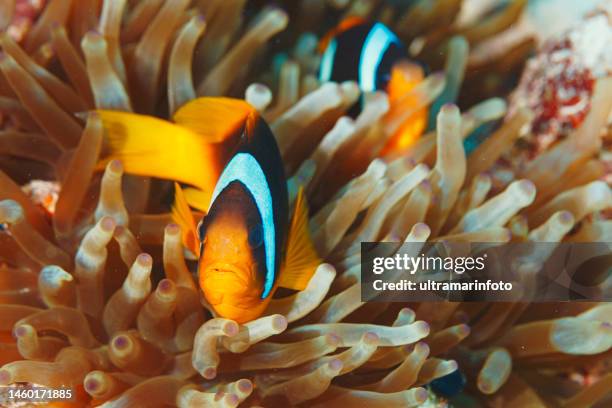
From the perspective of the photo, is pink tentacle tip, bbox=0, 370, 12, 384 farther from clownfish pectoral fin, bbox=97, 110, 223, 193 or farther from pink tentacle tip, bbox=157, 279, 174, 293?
clownfish pectoral fin, bbox=97, 110, 223, 193

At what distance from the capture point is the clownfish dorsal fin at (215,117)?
121 centimetres

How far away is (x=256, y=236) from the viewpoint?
3.12 feet

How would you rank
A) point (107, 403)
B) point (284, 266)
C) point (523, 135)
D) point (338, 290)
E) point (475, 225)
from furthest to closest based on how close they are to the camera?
point (523, 135), point (475, 225), point (338, 290), point (284, 266), point (107, 403)

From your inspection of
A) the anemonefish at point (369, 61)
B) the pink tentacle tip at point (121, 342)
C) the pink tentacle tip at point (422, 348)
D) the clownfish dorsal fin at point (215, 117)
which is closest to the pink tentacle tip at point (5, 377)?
the pink tentacle tip at point (121, 342)

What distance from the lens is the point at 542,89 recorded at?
191 cm

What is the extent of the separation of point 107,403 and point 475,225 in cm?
76

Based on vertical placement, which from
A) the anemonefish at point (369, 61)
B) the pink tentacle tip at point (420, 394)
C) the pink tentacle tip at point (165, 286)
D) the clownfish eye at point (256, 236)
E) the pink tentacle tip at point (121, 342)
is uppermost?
the anemonefish at point (369, 61)

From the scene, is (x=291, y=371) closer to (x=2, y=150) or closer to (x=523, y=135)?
(x=2, y=150)

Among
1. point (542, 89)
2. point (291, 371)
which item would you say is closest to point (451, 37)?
point (542, 89)

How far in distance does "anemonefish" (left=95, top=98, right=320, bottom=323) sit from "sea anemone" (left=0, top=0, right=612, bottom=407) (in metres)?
0.04

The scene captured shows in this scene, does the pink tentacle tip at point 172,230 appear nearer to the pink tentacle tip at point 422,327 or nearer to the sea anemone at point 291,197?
the sea anemone at point 291,197

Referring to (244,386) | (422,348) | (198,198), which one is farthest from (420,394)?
(198,198)

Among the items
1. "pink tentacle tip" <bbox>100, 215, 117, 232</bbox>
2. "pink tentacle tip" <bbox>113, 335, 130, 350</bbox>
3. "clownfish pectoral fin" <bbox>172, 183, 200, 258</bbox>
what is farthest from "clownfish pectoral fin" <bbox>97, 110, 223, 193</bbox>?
"pink tentacle tip" <bbox>113, 335, 130, 350</bbox>

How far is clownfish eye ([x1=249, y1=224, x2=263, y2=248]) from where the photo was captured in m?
0.94
